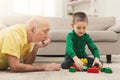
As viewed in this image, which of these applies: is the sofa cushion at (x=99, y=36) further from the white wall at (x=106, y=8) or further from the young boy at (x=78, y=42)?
the white wall at (x=106, y=8)

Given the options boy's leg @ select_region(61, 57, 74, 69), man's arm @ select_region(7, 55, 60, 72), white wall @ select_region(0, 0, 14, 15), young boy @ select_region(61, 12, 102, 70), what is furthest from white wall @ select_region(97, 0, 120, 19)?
man's arm @ select_region(7, 55, 60, 72)

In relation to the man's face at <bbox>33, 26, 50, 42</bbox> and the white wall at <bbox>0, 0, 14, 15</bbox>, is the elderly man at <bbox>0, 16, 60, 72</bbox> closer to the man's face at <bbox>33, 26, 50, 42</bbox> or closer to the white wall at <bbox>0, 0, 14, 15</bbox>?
the man's face at <bbox>33, 26, 50, 42</bbox>

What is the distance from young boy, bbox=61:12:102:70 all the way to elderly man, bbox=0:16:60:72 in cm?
33

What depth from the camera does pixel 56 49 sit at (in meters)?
3.00

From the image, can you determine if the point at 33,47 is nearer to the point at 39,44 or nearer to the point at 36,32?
the point at 39,44

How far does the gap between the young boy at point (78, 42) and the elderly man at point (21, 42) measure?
1.08 feet

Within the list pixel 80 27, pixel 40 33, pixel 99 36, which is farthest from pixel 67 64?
pixel 99 36

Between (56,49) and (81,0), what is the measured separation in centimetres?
246

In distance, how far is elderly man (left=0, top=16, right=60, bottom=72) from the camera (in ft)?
Answer: 5.82

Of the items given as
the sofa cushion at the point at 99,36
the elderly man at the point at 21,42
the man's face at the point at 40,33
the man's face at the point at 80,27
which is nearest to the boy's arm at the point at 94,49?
the man's face at the point at 80,27

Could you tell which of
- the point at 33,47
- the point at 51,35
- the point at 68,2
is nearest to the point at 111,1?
the point at 68,2

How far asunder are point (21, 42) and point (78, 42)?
2.30ft

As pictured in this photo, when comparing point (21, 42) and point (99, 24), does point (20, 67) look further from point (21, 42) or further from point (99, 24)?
point (99, 24)

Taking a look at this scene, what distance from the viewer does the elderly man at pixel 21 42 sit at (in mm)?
1775
